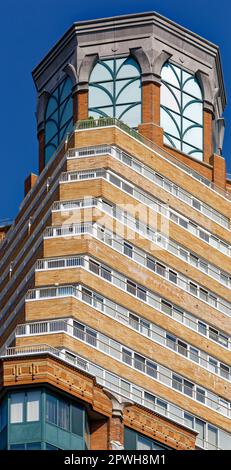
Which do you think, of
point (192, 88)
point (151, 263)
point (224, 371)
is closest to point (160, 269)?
point (151, 263)

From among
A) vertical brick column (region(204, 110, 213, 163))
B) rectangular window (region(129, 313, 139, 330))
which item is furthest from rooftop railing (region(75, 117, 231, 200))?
rectangular window (region(129, 313, 139, 330))

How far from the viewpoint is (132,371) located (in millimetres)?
126750

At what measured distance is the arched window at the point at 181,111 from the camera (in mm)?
146625

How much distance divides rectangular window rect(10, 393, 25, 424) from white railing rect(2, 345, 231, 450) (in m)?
3.00

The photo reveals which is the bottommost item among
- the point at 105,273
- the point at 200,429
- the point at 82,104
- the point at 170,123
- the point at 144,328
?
the point at 200,429

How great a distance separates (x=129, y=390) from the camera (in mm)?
125625

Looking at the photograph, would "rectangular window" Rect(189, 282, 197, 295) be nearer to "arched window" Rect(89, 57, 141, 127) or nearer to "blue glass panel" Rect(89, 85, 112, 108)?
"arched window" Rect(89, 57, 141, 127)

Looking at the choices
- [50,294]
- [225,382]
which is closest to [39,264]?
[50,294]

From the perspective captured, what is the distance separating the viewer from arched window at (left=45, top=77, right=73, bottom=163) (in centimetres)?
14838

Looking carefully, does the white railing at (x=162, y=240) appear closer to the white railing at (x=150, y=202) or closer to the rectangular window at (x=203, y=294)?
the rectangular window at (x=203, y=294)

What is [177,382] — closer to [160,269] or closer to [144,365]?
[144,365]

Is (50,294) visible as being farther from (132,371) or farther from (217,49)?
(217,49)

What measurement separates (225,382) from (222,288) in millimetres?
7049

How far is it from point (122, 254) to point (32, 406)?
18.9m
